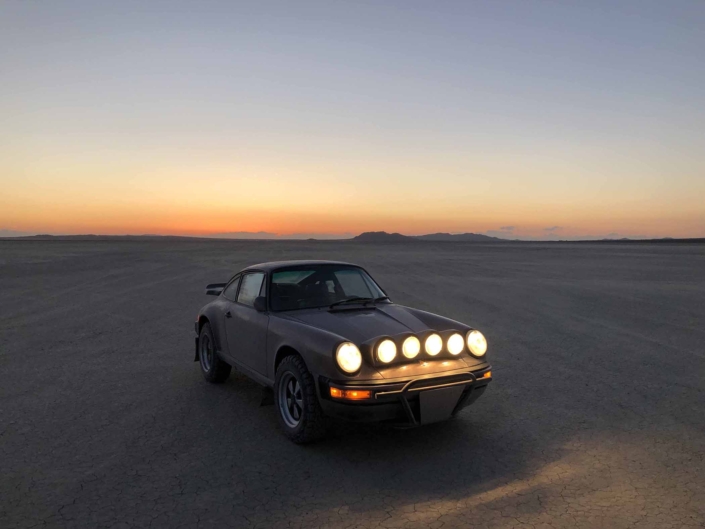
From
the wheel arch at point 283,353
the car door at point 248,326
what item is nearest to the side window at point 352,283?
the car door at point 248,326

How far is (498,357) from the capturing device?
26.0 feet

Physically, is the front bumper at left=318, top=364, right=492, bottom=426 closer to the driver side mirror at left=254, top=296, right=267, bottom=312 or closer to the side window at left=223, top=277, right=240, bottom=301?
the driver side mirror at left=254, top=296, right=267, bottom=312

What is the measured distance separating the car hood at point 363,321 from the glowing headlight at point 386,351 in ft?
0.56

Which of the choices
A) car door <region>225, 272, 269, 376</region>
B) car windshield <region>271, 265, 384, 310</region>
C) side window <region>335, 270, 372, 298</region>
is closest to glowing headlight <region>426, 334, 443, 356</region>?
car windshield <region>271, 265, 384, 310</region>

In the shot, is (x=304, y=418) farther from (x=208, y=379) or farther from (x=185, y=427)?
(x=208, y=379)

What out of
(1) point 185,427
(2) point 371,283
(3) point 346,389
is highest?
(2) point 371,283

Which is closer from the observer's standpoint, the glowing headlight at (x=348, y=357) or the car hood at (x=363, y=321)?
the glowing headlight at (x=348, y=357)

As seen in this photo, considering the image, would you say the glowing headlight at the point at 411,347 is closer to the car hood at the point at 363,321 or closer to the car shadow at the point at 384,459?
the car hood at the point at 363,321

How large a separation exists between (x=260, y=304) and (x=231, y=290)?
1254 mm

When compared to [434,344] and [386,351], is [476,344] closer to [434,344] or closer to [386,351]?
[434,344]

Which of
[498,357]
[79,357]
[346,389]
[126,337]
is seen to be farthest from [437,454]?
[126,337]

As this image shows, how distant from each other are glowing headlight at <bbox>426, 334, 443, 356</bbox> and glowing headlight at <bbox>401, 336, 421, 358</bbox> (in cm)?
9

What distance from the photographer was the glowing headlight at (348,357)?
4.32 metres

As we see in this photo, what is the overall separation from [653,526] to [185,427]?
3.73 m
